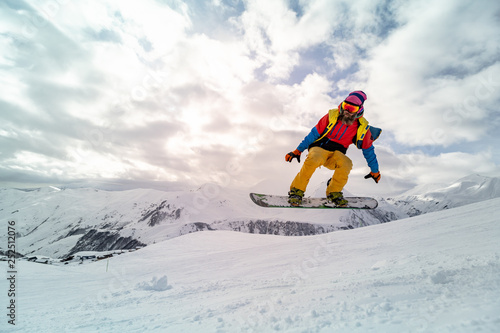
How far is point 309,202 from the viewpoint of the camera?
678 centimetres

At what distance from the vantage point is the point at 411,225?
8086 mm

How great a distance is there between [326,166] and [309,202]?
47.2 inches

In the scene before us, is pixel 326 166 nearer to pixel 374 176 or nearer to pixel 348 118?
pixel 374 176

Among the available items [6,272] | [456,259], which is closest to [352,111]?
[456,259]

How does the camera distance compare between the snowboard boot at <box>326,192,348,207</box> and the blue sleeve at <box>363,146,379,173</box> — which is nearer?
the blue sleeve at <box>363,146,379,173</box>

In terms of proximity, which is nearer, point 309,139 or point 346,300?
point 346,300

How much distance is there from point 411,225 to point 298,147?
529 cm

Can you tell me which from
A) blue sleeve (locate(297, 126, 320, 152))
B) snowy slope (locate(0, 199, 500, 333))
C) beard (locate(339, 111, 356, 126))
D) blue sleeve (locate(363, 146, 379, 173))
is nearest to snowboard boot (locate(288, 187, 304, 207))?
blue sleeve (locate(297, 126, 320, 152))

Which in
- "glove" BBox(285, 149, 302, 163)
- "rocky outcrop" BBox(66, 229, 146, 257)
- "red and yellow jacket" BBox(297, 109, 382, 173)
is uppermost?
"red and yellow jacket" BBox(297, 109, 382, 173)

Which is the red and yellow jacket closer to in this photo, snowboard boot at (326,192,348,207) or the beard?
the beard

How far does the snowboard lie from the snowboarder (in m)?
0.27

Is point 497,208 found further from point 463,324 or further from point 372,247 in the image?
point 463,324

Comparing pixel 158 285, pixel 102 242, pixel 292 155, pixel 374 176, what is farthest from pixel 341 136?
pixel 102 242

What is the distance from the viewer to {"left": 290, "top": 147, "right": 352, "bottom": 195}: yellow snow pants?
5.95m
